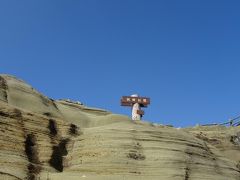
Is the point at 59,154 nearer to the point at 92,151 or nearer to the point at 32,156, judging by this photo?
the point at 32,156

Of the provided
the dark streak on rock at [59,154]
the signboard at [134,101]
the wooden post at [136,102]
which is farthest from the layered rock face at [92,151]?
the signboard at [134,101]

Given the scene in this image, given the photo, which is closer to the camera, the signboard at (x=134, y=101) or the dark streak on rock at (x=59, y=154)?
the dark streak on rock at (x=59, y=154)

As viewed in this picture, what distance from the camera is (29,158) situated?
31281mm

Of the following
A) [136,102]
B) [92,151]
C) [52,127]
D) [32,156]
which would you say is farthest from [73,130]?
[136,102]

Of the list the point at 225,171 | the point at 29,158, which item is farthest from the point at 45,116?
the point at 225,171

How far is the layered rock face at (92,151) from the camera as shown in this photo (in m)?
30.4

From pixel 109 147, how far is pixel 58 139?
3.52 meters

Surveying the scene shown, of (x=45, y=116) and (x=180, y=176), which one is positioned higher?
(x=45, y=116)

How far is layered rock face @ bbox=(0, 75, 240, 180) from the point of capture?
30.4 metres

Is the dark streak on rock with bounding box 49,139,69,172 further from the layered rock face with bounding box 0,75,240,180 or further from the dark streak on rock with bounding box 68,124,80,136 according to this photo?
the dark streak on rock with bounding box 68,124,80,136

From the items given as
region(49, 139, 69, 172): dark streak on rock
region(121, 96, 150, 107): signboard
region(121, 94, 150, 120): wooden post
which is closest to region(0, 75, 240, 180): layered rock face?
region(49, 139, 69, 172): dark streak on rock

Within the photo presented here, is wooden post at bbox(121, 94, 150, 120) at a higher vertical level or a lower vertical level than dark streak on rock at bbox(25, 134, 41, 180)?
higher

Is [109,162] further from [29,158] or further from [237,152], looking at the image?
[237,152]

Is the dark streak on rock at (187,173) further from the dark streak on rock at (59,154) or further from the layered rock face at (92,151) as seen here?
the dark streak on rock at (59,154)
